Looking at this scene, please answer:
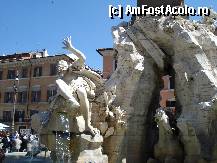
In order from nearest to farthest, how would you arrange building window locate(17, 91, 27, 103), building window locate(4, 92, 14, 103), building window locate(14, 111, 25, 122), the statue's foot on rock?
1. the statue's foot on rock
2. building window locate(14, 111, 25, 122)
3. building window locate(17, 91, 27, 103)
4. building window locate(4, 92, 14, 103)

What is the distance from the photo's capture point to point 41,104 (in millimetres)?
41312

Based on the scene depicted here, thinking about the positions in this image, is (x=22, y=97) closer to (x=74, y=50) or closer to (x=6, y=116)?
(x=6, y=116)

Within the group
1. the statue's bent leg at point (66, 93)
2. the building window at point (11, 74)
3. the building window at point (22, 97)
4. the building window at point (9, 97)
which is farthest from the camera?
the building window at point (11, 74)

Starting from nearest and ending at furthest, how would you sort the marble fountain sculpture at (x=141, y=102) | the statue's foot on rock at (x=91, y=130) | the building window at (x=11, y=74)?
the marble fountain sculpture at (x=141, y=102)
the statue's foot on rock at (x=91, y=130)
the building window at (x=11, y=74)

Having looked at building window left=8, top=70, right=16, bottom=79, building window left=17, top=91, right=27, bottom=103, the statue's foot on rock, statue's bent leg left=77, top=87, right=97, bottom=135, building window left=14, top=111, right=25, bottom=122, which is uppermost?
building window left=8, top=70, right=16, bottom=79

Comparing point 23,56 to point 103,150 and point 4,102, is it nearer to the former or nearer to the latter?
point 4,102

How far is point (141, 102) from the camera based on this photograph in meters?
10.3

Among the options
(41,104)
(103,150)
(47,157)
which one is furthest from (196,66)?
(41,104)

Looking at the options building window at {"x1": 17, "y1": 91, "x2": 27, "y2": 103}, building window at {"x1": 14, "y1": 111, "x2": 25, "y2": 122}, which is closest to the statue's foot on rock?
building window at {"x1": 14, "y1": 111, "x2": 25, "y2": 122}

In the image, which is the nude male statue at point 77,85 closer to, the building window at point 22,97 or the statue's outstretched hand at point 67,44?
the statue's outstretched hand at point 67,44

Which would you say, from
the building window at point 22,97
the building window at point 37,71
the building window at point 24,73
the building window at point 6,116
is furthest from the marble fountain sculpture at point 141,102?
the building window at point 24,73

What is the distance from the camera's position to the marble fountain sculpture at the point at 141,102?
8047 mm

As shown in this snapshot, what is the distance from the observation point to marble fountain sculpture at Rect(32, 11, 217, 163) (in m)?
8.05

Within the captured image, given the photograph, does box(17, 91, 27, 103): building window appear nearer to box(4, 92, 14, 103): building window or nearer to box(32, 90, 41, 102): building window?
box(4, 92, 14, 103): building window
